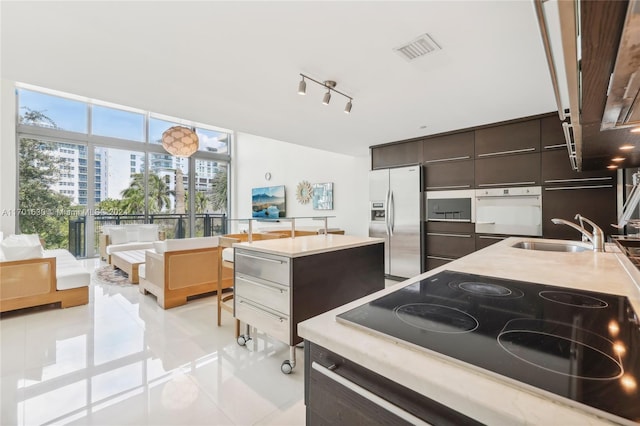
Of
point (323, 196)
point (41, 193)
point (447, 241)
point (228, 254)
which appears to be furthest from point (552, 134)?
point (41, 193)

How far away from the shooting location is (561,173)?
3160 mm

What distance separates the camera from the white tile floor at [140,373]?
5.44ft

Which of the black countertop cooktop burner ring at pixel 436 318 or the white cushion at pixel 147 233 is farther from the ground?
the black countertop cooktop burner ring at pixel 436 318

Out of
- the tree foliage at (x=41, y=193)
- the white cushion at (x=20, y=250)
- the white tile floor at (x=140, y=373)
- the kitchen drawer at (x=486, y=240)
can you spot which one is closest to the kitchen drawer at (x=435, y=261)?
the kitchen drawer at (x=486, y=240)

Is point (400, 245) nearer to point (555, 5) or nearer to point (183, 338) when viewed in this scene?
point (183, 338)

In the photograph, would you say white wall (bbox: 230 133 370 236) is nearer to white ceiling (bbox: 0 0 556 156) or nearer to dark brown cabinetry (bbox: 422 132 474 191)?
dark brown cabinetry (bbox: 422 132 474 191)

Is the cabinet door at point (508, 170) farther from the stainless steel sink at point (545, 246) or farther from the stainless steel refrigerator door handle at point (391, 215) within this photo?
the stainless steel sink at point (545, 246)

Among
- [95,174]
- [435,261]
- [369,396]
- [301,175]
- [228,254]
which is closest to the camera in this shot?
[369,396]

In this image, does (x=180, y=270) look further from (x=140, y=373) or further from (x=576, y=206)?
(x=576, y=206)

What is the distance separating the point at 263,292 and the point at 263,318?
0.69 feet

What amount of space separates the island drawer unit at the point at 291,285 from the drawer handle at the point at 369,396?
1.33m

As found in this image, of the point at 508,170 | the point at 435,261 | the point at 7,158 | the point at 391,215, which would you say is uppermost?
the point at 7,158

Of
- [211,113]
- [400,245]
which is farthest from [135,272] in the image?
[400,245]

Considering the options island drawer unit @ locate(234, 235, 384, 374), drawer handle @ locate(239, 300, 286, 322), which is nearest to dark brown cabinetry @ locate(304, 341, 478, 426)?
island drawer unit @ locate(234, 235, 384, 374)
